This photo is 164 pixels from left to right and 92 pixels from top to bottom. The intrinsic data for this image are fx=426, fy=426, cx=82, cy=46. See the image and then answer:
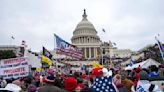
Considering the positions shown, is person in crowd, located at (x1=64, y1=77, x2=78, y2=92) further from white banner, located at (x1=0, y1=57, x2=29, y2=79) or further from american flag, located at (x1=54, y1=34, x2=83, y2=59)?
american flag, located at (x1=54, y1=34, x2=83, y2=59)

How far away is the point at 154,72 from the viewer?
1028cm

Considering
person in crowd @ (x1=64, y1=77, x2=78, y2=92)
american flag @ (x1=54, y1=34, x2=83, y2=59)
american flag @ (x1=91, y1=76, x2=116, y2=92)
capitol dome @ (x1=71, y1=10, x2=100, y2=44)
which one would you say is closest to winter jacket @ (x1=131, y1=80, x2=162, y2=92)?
american flag @ (x1=91, y1=76, x2=116, y2=92)

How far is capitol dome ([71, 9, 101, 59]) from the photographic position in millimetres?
142875

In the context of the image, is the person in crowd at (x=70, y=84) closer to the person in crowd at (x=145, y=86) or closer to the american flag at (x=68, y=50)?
the person in crowd at (x=145, y=86)

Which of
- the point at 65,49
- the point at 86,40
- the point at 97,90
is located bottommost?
the point at 97,90

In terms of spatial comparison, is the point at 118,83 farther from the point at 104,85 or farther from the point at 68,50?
the point at 68,50

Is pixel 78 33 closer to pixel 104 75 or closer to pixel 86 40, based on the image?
pixel 86 40

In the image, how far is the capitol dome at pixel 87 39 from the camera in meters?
143

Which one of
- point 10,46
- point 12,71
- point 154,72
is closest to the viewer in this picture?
point 154,72

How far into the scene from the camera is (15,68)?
456 inches

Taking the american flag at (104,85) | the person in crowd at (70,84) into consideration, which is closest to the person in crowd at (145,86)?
the american flag at (104,85)

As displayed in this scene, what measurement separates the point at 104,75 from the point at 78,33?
5422 inches

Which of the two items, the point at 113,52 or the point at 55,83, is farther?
the point at 113,52

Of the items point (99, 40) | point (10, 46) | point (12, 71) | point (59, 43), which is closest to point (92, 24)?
point (99, 40)
